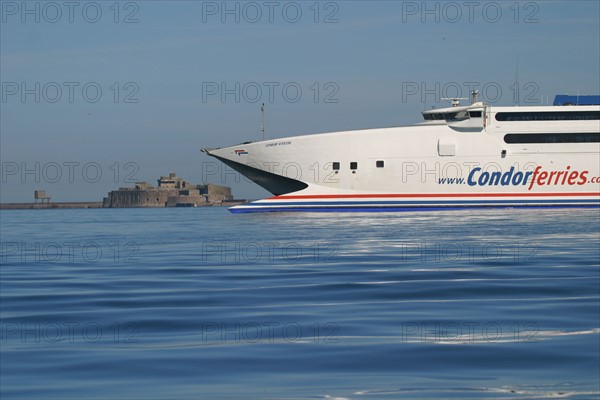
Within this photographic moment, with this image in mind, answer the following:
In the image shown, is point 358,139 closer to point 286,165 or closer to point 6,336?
point 286,165

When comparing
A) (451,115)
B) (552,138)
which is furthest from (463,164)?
(552,138)

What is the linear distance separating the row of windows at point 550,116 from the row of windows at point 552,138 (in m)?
0.97

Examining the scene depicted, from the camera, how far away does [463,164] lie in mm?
55875

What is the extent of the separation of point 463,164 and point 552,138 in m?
5.66

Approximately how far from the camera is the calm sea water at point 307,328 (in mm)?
6699

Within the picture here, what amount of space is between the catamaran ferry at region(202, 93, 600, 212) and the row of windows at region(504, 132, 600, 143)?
6 cm
